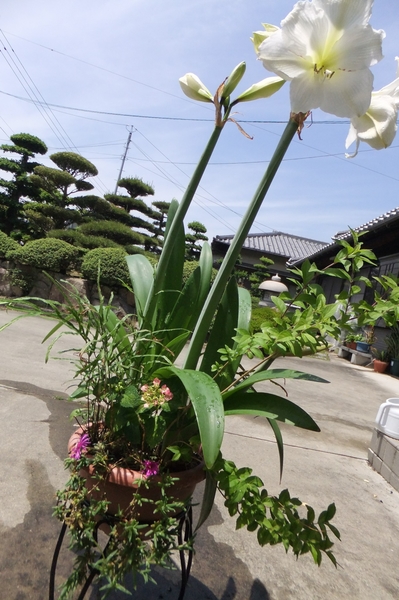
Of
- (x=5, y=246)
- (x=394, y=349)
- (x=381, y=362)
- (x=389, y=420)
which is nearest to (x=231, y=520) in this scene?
(x=389, y=420)

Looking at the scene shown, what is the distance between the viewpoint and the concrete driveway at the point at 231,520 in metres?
1.51

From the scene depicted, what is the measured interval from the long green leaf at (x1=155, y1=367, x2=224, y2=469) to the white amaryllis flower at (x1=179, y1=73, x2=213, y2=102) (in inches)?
25.4

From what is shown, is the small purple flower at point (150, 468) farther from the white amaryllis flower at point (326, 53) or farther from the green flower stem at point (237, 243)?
the white amaryllis flower at point (326, 53)

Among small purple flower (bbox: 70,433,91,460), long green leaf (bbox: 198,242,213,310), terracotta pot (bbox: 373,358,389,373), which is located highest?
long green leaf (bbox: 198,242,213,310)

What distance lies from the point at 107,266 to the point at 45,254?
5.44 ft

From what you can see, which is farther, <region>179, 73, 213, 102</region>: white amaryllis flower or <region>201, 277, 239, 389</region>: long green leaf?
<region>201, 277, 239, 389</region>: long green leaf

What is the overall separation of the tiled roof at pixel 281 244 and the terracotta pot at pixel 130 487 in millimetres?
19643

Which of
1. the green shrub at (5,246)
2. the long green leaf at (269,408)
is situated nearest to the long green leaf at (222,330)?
the long green leaf at (269,408)

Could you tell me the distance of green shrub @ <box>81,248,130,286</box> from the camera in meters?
8.86

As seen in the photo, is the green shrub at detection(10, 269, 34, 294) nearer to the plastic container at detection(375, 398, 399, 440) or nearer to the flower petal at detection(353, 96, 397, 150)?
the plastic container at detection(375, 398, 399, 440)

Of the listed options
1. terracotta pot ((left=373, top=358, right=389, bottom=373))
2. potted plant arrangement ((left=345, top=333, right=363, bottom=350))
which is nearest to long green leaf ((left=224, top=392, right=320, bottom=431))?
potted plant arrangement ((left=345, top=333, right=363, bottom=350))

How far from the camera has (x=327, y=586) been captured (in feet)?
5.22

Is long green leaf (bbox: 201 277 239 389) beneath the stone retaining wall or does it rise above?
above

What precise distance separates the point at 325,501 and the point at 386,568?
1.66 feet
